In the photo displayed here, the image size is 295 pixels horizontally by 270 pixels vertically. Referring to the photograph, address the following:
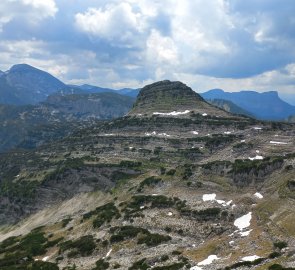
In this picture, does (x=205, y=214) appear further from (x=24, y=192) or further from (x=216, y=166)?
(x=24, y=192)

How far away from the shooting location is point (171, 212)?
105812 mm

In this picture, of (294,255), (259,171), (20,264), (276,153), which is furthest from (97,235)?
(276,153)

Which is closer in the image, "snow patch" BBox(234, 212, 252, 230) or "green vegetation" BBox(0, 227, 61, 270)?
"snow patch" BBox(234, 212, 252, 230)

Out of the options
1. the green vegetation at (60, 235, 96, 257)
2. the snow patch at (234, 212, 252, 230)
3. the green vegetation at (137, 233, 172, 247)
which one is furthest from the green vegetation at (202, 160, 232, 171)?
the green vegetation at (60, 235, 96, 257)

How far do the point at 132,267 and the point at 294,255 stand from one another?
27.4 meters

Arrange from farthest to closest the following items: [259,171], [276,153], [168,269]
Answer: [276,153]
[259,171]
[168,269]

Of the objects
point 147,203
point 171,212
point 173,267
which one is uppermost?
point 171,212

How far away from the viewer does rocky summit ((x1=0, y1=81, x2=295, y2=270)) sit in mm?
78312

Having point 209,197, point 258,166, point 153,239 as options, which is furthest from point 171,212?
point 258,166

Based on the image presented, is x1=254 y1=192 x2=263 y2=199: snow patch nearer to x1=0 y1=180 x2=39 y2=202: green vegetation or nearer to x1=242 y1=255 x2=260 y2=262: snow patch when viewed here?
x1=242 y1=255 x2=260 y2=262: snow patch

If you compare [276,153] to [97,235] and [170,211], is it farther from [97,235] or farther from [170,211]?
Result: [97,235]

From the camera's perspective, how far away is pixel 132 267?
254 ft

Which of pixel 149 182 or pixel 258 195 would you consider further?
pixel 149 182


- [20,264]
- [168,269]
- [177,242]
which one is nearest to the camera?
[168,269]
